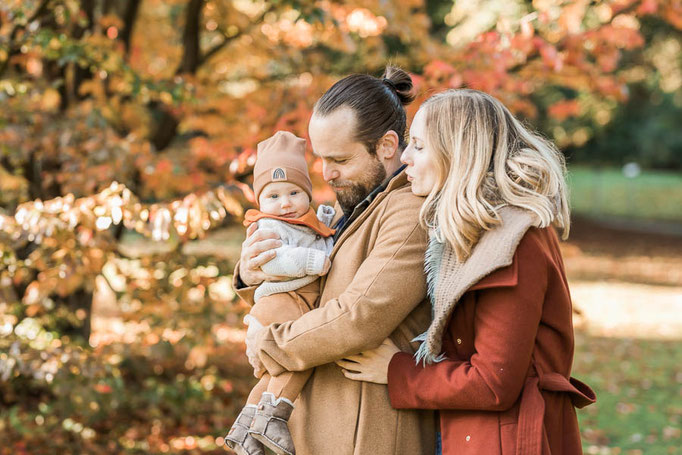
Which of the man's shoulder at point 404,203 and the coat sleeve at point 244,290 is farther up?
Result: the man's shoulder at point 404,203

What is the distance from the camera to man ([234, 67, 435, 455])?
7.34 feet

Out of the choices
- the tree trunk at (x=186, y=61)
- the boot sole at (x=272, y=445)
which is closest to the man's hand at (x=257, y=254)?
the boot sole at (x=272, y=445)

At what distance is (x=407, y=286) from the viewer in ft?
7.35

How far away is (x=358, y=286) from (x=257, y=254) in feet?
1.36

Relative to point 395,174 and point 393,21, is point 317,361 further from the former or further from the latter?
point 393,21

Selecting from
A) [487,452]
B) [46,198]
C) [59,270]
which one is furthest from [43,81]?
[487,452]

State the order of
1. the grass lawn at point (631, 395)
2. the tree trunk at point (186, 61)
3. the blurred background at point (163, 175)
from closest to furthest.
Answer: the blurred background at point (163, 175) → the tree trunk at point (186, 61) → the grass lawn at point (631, 395)

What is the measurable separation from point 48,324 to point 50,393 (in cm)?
143

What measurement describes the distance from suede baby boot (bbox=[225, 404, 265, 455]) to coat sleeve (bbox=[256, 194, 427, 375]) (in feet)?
0.86

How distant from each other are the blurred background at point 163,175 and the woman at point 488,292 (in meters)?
0.97

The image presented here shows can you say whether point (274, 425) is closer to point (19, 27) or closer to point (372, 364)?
point (372, 364)

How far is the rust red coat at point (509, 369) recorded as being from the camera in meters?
2.07

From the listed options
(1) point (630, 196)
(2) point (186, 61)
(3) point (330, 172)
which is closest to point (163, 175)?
(2) point (186, 61)

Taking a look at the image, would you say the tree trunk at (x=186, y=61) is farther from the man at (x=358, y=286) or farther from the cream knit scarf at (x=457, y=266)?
Result: the cream knit scarf at (x=457, y=266)
